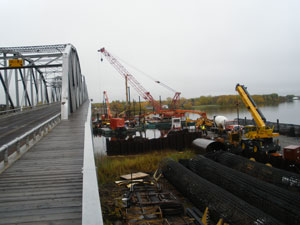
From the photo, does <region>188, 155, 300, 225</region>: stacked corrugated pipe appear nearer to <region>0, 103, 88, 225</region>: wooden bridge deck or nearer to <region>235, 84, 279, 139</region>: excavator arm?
<region>0, 103, 88, 225</region>: wooden bridge deck

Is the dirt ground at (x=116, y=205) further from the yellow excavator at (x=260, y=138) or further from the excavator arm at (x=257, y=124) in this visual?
the excavator arm at (x=257, y=124)

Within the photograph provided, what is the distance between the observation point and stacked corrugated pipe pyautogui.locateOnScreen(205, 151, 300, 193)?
945 cm

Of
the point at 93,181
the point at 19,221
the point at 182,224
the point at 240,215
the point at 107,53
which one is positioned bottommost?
the point at 182,224

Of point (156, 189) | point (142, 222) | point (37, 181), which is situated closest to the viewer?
point (37, 181)

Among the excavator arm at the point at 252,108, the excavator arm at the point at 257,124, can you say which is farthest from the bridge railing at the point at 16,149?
the excavator arm at the point at 252,108

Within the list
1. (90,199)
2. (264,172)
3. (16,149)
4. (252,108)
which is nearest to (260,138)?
(252,108)

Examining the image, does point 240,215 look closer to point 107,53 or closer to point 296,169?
point 296,169

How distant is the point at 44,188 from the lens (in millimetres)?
4922

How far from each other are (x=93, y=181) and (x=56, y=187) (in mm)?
1625

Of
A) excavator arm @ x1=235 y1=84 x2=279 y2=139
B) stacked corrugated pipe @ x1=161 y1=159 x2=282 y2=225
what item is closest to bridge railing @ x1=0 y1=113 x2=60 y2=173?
stacked corrugated pipe @ x1=161 y1=159 x2=282 y2=225

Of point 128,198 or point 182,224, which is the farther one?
point 128,198

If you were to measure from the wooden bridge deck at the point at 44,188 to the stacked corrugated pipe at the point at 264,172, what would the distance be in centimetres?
778

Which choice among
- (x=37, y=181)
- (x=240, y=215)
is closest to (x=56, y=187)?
(x=37, y=181)

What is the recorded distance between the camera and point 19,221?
378cm
